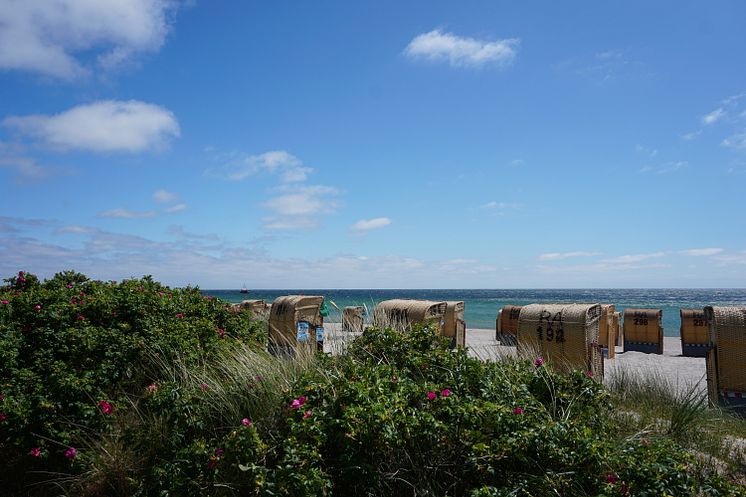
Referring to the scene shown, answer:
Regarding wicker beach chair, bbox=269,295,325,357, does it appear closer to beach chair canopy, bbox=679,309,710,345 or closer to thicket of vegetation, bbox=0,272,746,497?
thicket of vegetation, bbox=0,272,746,497

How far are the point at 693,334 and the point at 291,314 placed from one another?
46.1ft

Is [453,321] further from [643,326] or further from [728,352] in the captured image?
[728,352]

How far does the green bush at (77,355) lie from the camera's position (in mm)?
4062

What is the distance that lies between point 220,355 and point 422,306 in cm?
805

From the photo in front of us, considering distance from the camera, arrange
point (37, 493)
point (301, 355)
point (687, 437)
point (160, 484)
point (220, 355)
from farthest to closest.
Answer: point (220, 355) < point (301, 355) < point (687, 437) < point (37, 493) < point (160, 484)

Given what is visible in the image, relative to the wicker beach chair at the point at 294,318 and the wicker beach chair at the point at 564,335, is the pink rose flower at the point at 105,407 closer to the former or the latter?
the wicker beach chair at the point at 564,335

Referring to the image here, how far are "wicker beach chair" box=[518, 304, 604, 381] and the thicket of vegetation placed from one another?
201 centimetres

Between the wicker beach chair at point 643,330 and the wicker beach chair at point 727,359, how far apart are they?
427 inches

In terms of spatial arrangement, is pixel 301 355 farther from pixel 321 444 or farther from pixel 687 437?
pixel 687 437

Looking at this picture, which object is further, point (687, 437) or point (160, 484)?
point (687, 437)

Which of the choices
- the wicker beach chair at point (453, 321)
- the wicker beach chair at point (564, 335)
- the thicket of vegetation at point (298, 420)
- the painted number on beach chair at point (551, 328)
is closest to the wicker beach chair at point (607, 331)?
the wicker beach chair at point (453, 321)

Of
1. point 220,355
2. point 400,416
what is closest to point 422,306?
point 220,355

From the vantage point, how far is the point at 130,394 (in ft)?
15.7

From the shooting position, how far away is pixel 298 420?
319 centimetres
